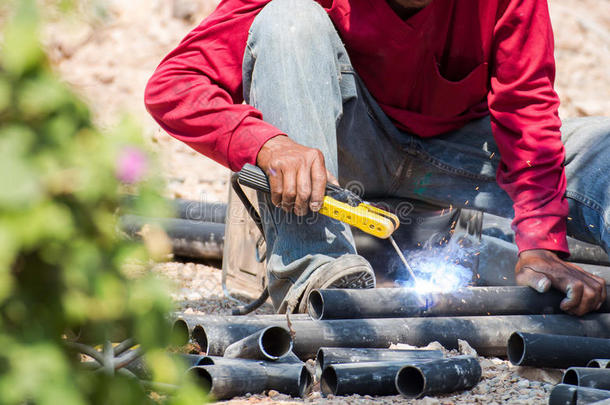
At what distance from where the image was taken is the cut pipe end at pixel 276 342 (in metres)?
1.79

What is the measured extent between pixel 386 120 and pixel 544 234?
76cm

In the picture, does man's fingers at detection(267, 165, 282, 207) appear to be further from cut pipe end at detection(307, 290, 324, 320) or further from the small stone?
the small stone

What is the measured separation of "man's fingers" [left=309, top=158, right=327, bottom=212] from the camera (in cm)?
218

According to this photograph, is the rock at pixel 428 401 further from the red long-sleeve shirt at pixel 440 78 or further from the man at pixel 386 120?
the red long-sleeve shirt at pixel 440 78

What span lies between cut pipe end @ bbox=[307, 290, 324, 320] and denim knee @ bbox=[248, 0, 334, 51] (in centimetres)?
90

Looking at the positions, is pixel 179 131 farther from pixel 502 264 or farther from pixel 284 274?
pixel 502 264

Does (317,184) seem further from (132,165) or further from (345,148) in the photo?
(132,165)

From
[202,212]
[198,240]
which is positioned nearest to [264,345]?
[198,240]

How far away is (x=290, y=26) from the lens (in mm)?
2436

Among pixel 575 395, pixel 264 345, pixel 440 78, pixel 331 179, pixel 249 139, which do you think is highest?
pixel 440 78

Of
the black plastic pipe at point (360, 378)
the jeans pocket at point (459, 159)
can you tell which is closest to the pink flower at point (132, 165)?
the black plastic pipe at point (360, 378)

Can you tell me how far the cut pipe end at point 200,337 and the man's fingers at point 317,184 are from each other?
21.0 inches

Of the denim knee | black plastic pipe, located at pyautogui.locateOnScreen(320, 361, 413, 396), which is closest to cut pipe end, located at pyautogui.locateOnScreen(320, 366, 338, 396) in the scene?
black plastic pipe, located at pyautogui.locateOnScreen(320, 361, 413, 396)

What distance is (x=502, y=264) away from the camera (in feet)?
10.3
